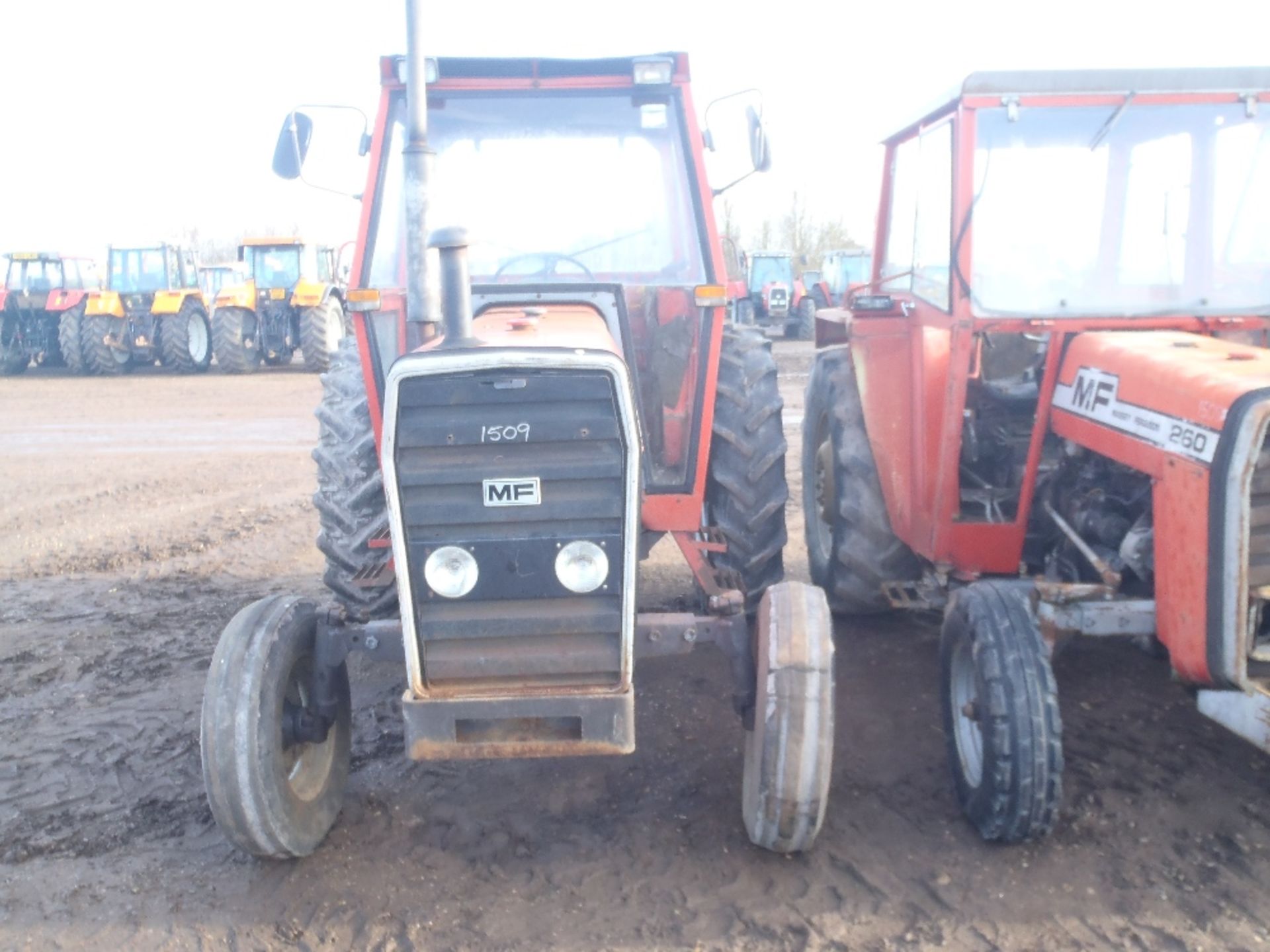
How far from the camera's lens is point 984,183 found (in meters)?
4.13

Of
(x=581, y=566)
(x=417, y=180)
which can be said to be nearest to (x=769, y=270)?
(x=417, y=180)

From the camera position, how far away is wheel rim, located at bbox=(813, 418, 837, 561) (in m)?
5.52

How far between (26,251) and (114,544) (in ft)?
53.4

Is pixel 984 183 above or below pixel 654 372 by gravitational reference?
above

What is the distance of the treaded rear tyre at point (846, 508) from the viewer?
4.80 m

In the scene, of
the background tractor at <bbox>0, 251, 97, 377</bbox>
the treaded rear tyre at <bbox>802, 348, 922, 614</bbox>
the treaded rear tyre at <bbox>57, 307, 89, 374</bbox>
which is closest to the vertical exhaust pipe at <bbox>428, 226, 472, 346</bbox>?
the treaded rear tyre at <bbox>802, 348, 922, 614</bbox>

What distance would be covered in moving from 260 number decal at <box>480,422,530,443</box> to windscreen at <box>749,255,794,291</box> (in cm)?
2539

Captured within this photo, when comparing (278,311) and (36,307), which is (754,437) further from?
(36,307)

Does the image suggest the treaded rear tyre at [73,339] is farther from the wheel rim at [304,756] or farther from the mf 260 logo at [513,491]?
the mf 260 logo at [513,491]

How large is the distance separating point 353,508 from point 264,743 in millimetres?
1171

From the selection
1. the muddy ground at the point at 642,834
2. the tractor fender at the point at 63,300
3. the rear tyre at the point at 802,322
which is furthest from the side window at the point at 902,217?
the rear tyre at the point at 802,322

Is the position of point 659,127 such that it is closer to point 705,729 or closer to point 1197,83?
point 1197,83

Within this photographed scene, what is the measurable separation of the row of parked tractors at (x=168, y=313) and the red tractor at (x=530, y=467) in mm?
14722

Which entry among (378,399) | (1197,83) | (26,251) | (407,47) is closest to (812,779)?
(378,399)
